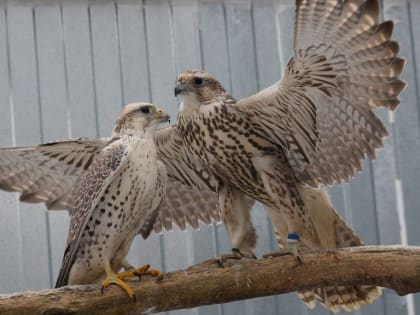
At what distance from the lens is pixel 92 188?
3756 mm

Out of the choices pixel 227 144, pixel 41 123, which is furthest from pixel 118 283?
pixel 41 123

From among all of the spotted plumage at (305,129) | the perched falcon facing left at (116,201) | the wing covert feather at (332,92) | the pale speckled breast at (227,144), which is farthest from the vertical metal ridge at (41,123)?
the wing covert feather at (332,92)

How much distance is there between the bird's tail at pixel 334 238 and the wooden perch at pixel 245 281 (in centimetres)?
53

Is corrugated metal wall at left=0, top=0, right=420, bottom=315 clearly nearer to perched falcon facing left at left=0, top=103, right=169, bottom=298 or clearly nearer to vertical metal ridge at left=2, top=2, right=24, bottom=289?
vertical metal ridge at left=2, top=2, right=24, bottom=289

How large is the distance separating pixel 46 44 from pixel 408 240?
8.42 feet

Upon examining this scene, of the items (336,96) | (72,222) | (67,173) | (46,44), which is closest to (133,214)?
(72,222)

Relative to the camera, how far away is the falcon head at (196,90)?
13.3 ft

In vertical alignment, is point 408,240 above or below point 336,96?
below

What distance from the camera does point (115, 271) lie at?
4.04 m

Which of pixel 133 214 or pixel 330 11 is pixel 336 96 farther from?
pixel 133 214

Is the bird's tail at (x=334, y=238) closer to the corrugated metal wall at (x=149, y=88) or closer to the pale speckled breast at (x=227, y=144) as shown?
the pale speckled breast at (x=227, y=144)

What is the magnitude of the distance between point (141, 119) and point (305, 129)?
0.82 m

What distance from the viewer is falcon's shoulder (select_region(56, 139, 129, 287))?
3730mm

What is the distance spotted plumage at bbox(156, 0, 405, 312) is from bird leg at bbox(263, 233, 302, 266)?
15 cm
